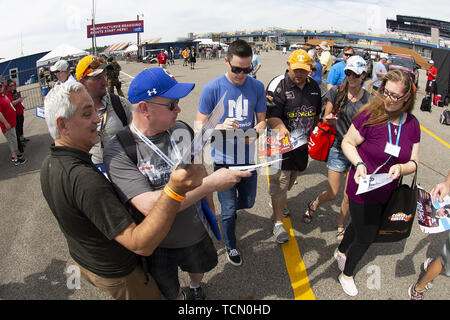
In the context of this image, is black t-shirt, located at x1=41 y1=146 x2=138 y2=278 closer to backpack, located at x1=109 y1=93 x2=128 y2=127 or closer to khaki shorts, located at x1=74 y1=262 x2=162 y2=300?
khaki shorts, located at x1=74 y1=262 x2=162 y2=300

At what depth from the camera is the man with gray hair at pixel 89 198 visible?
4.12ft

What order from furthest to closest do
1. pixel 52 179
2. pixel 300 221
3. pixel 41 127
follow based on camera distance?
pixel 41 127 < pixel 300 221 < pixel 52 179

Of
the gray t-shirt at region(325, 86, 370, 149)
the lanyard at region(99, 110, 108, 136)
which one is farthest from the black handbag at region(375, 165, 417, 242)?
the lanyard at region(99, 110, 108, 136)

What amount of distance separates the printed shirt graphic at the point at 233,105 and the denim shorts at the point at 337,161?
1.12 m

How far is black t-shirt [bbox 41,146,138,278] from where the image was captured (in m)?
1.31

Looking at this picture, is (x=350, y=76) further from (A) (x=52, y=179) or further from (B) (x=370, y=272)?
(A) (x=52, y=179)

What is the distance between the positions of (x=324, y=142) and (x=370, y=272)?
160 centimetres

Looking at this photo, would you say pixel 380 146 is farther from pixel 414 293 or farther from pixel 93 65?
pixel 93 65

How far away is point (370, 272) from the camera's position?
2893 millimetres

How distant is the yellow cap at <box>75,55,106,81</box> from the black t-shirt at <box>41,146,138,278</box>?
171 cm

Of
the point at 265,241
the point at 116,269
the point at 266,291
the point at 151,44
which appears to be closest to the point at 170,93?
the point at 116,269

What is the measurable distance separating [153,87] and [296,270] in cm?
245

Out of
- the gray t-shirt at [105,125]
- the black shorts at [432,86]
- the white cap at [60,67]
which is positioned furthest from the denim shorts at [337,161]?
the black shorts at [432,86]

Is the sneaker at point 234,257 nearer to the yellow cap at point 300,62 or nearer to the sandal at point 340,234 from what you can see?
the sandal at point 340,234
